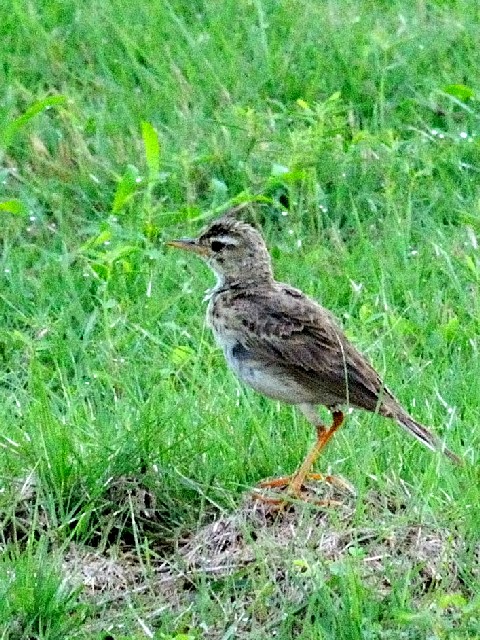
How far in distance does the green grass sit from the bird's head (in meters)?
0.52

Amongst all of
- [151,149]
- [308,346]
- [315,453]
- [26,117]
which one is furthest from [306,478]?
[26,117]

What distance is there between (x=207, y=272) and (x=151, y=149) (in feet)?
3.05

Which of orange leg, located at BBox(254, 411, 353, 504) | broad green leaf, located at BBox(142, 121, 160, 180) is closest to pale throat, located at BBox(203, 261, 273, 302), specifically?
orange leg, located at BBox(254, 411, 353, 504)

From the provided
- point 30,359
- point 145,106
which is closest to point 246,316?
point 30,359

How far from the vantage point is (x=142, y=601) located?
614 cm

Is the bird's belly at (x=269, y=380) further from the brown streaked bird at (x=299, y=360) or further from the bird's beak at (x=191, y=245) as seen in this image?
the bird's beak at (x=191, y=245)

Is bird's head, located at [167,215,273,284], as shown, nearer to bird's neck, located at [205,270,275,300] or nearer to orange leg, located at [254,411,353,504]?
bird's neck, located at [205,270,275,300]

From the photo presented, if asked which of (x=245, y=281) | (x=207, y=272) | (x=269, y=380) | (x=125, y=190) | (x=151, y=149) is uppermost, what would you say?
(x=245, y=281)

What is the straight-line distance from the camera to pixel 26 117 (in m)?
9.85

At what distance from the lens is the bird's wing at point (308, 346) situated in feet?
22.6

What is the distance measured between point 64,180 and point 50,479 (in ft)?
11.9

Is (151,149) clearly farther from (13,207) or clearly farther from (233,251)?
(233,251)

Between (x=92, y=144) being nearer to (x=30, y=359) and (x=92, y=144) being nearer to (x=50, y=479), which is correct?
(x=30, y=359)

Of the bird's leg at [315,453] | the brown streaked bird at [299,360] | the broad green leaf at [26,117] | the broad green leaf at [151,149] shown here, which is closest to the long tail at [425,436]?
the brown streaked bird at [299,360]
